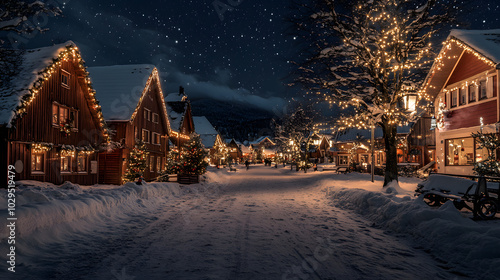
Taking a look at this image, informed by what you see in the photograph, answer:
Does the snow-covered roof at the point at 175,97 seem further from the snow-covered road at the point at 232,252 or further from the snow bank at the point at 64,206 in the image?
the snow-covered road at the point at 232,252

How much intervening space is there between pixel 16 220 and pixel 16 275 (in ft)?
6.29

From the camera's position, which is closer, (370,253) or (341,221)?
(370,253)

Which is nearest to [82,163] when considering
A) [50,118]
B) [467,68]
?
[50,118]

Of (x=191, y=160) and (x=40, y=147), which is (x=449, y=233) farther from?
(x=191, y=160)

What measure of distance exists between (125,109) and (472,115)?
73.3 ft

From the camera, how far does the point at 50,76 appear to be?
605 inches

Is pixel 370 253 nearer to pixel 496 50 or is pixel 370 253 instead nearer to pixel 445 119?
pixel 496 50

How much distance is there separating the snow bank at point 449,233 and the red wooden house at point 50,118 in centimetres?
1370

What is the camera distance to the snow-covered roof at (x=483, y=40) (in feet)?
43.5

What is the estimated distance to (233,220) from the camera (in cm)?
885

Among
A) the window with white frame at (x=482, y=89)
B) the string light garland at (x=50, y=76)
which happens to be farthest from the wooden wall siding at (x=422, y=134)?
the string light garland at (x=50, y=76)

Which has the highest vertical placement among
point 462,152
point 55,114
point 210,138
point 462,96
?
point 462,96

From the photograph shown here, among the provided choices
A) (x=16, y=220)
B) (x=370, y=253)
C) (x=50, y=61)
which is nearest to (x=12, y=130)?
(x=50, y=61)

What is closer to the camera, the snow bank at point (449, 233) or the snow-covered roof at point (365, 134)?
the snow bank at point (449, 233)
